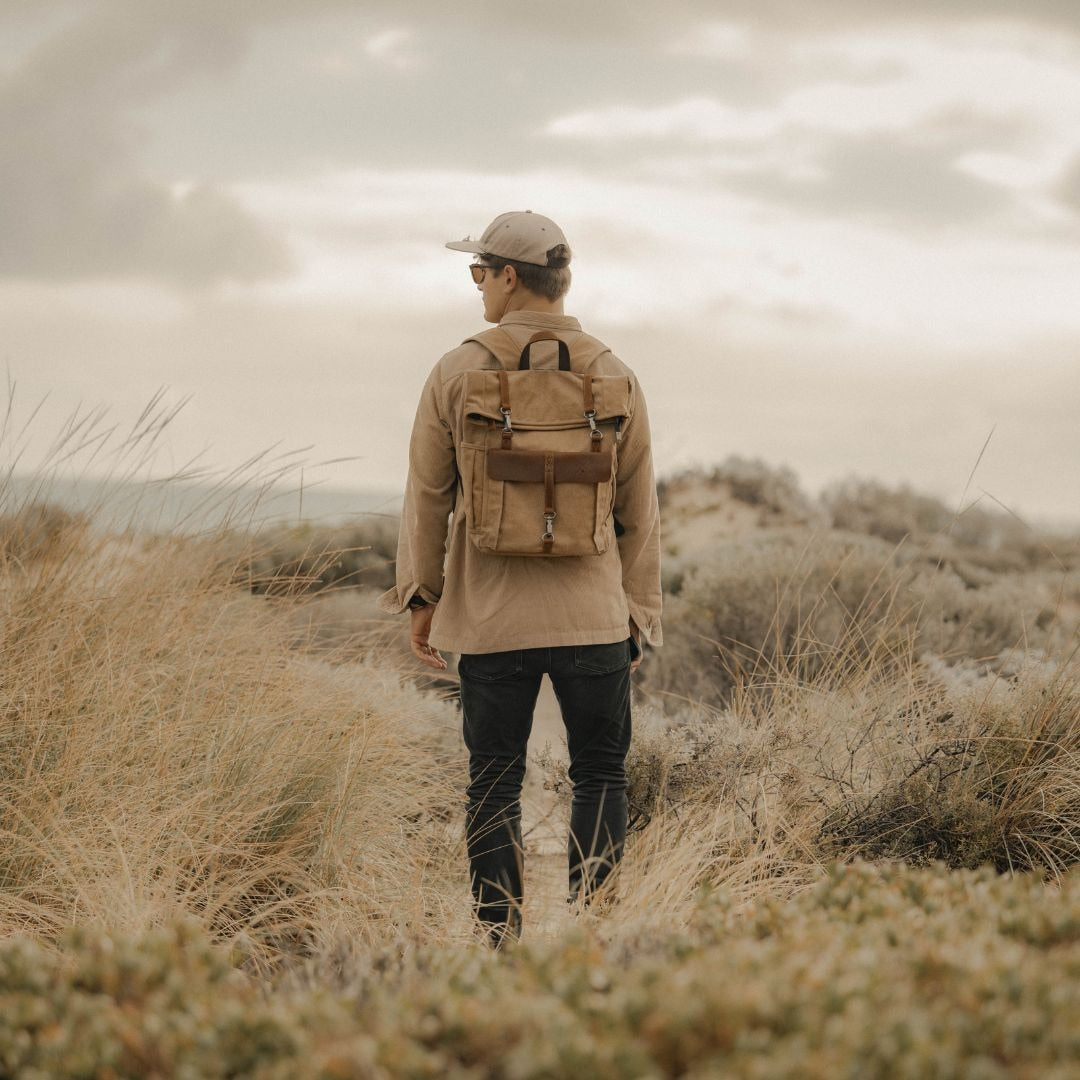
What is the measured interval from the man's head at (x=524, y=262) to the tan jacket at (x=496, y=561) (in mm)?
73

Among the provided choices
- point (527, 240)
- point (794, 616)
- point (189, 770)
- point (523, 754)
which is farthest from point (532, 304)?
point (794, 616)

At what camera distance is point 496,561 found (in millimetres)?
3332

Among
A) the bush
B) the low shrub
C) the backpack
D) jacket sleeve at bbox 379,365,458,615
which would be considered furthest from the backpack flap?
the bush

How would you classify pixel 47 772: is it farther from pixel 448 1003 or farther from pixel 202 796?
pixel 448 1003

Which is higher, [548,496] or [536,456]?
[536,456]

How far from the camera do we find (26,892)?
3635mm

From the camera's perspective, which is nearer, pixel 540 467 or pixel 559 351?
pixel 540 467

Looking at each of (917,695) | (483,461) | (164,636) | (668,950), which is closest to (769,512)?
(917,695)

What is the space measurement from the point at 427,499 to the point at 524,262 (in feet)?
2.38

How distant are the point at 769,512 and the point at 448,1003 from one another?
1222cm

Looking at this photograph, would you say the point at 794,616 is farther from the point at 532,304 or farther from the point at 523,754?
the point at 532,304

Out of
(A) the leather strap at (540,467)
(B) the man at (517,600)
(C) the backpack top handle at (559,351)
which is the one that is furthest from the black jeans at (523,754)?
(C) the backpack top handle at (559,351)

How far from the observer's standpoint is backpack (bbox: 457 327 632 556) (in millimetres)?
3217

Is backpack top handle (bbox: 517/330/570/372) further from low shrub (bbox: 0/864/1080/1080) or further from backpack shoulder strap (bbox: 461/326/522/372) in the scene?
low shrub (bbox: 0/864/1080/1080)
